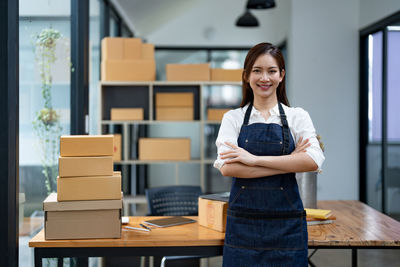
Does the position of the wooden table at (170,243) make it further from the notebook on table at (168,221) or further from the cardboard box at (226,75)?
the cardboard box at (226,75)

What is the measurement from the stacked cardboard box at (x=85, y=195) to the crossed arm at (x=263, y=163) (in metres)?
0.59

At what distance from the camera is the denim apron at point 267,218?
203 centimetres

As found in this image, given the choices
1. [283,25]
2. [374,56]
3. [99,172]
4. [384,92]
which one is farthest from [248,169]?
[283,25]

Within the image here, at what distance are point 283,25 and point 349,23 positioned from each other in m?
1.17

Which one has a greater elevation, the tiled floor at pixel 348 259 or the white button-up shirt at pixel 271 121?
the white button-up shirt at pixel 271 121

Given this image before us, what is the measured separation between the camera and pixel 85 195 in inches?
89.0

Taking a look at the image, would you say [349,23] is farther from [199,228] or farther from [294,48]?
[199,228]

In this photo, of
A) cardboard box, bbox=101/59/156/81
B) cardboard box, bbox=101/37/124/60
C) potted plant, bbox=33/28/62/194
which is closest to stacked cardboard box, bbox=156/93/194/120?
cardboard box, bbox=101/59/156/81

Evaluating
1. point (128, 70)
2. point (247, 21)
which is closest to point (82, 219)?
point (128, 70)

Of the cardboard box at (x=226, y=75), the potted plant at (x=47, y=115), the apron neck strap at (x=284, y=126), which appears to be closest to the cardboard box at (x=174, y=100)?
the cardboard box at (x=226, y=75)

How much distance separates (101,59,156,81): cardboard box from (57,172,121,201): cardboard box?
261cm

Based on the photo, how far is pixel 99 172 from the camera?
7.45 feet

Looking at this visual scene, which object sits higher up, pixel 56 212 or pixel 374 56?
pixel 374 56

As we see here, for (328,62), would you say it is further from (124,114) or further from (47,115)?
(47,115)
